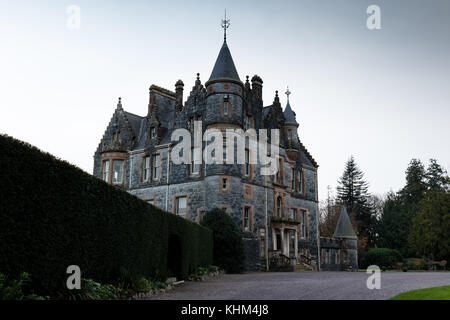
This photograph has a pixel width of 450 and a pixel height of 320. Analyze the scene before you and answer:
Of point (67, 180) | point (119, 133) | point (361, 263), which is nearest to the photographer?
point (67, 180)

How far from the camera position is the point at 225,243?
26.0 m

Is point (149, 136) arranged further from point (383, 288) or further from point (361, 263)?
point (361, 263)

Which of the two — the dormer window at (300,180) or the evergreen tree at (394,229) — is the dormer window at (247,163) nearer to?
the dormer window at (300,180)

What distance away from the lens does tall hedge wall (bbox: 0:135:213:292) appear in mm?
8547

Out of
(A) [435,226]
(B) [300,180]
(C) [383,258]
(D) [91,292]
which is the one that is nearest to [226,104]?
(B) [300,180]

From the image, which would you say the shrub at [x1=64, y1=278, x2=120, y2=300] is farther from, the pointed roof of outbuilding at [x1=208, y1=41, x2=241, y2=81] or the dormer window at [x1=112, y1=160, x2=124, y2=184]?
the dormer window at [x1=112, y1=160, x2=124, y2=184]

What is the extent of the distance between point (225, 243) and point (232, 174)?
6.56 meters

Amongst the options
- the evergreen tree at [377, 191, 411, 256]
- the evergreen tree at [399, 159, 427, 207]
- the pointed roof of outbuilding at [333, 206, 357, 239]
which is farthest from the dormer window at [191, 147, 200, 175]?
the evergreen tree at [399, 159, 427, 207]

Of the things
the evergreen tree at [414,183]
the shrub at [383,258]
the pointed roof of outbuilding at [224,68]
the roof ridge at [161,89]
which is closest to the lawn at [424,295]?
the pointed roof of outbuilding at [224,68]

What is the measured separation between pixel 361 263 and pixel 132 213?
43.1 metres

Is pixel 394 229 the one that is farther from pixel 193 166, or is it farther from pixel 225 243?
pixel 225 243

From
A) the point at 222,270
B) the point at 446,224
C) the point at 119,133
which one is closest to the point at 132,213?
the point at 222,270

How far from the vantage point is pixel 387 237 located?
2279 inches
